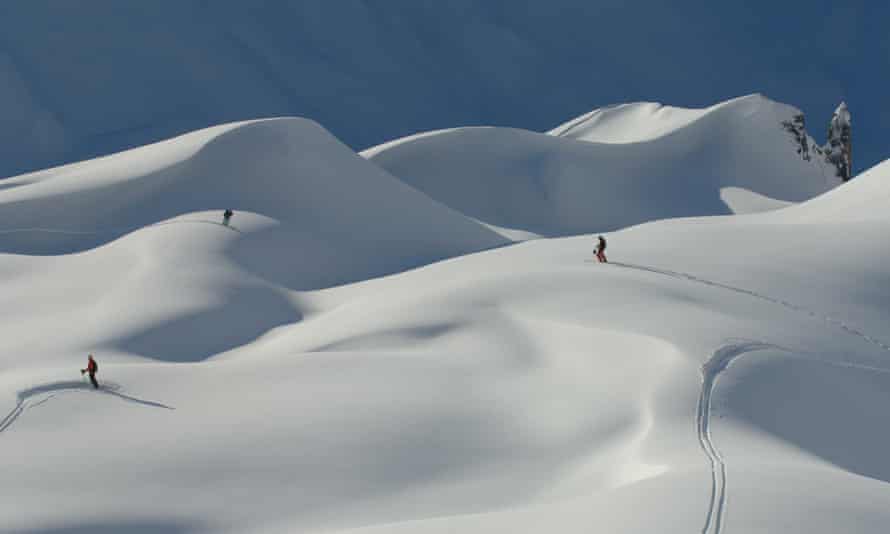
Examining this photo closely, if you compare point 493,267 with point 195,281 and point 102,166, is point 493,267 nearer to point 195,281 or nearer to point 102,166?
point 195,281

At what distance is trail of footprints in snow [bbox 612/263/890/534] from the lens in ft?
40.1

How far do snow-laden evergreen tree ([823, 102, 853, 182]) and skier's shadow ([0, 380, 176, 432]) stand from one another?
234 feet

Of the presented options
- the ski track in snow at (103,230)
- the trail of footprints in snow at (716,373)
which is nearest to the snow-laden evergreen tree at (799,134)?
the ski track in snow at (103,230)

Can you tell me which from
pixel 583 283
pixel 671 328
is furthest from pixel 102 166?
pixel 671 328

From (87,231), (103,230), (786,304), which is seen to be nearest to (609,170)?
(103,230)

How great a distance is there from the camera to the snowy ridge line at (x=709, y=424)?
11992mm

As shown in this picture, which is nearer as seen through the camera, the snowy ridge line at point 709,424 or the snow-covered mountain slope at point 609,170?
the snowy ridge line at point 709,424

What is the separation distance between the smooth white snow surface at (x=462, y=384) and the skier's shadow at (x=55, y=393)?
0.11 meters

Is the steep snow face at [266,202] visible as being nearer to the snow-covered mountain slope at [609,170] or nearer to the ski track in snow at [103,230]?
the ski track in snow at [103,230]

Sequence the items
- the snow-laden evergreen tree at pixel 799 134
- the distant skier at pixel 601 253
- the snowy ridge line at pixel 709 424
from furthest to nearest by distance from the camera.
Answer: the snow-laden evergreen tree at pixel 799 134 < the distant skier at pixel 601 253 < the snowy ridge line at pixel 709 424

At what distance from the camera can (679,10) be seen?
160750mm

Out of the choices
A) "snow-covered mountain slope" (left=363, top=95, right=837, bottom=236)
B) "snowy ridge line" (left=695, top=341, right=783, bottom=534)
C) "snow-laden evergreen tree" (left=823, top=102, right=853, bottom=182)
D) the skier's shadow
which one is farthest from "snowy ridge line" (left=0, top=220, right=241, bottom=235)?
"snow-laden evergreen tree" (left=823, top=102, right=853, bottom=182)

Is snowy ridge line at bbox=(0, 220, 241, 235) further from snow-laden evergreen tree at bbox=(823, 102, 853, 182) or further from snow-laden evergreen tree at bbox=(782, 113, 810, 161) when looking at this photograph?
snow-laden evergreen tree at bbox=(823, 102, 853, 182)

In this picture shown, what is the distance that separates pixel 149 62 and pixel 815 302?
122870mm
